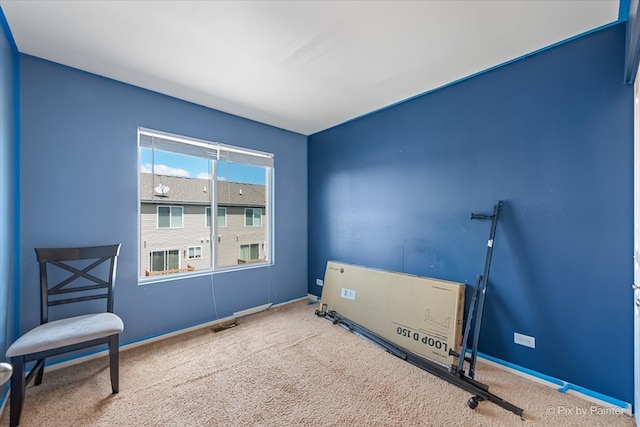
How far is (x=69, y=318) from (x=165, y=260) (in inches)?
35.8

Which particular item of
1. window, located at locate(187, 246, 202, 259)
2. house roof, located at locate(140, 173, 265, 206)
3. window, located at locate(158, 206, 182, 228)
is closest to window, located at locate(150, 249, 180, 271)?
window, located at locate(187, 246, 202, 259)

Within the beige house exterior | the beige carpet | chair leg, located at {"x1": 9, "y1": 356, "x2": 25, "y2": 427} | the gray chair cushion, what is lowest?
the beige carpet

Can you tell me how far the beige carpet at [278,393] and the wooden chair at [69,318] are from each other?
209mm

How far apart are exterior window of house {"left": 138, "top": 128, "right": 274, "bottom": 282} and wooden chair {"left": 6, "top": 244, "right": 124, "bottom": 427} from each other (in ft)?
1.38

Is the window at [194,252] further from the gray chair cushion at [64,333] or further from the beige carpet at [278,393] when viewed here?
the gray chair cushion at [64,333]

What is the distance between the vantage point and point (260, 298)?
360 centimetres

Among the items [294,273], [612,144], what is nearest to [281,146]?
[294,273]

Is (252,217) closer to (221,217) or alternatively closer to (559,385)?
(221,217)

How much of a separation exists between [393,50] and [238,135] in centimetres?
213

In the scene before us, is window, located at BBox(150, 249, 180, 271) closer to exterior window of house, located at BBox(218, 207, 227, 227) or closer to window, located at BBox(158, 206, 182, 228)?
window, located at BBox(158, 206, 182, 228)

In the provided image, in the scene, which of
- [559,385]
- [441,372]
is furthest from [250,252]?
[559,385]

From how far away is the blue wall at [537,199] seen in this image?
180 centimetres

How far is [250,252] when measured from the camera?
3.63 meters

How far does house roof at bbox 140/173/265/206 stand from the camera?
2.79m
